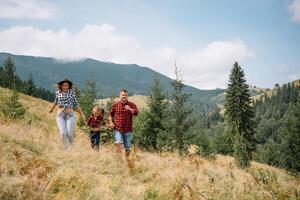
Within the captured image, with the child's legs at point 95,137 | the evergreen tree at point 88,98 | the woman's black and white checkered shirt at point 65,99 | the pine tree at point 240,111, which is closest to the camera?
the woman's black and white checkered shirt at point 65,99

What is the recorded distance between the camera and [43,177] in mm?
5840

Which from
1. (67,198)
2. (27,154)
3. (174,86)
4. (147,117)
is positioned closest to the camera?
(67,198)

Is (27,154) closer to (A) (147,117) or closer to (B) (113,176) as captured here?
(B) (113,176)

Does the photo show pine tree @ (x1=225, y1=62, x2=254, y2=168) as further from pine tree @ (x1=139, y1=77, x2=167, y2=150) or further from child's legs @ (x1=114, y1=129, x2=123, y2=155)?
child's legs @ (x1=114, y1=129, x2=123, y2=155)

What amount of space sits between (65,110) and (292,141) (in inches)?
1355

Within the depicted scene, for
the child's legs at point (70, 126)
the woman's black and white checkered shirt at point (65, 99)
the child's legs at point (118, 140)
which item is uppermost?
the woman's black and white checkered shirt at point (65, 99)

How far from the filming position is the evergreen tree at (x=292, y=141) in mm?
38800

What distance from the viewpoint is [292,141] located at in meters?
39.3

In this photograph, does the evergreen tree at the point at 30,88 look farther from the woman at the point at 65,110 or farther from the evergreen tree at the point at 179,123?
the woman at the point at 65,110

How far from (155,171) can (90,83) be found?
36.1 m

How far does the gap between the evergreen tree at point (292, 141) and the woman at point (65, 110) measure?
33288 millimetres

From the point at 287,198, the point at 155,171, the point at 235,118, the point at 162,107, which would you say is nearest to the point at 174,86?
the point at 162,107

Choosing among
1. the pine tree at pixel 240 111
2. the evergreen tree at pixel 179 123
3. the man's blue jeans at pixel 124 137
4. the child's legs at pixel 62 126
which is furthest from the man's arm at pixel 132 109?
the pine tree at pixel 240 111

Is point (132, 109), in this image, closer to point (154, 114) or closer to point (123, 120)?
point (123, 120)
